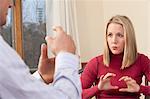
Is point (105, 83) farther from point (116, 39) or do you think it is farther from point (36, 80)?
point (36, 80)

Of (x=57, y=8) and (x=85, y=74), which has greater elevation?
(x=57, y=8)

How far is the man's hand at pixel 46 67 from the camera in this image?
3.02ft

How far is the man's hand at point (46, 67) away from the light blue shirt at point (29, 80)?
0.21 m

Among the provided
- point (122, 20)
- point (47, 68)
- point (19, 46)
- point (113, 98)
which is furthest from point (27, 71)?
point (19, 46)

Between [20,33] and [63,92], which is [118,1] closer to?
[20,33]

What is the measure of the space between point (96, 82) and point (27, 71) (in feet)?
4.94

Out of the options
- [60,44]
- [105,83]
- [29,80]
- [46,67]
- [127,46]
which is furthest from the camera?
[127,46]

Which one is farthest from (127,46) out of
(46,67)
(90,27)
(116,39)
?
(90,27)

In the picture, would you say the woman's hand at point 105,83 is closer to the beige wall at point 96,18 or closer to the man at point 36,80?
the man at point 36,80

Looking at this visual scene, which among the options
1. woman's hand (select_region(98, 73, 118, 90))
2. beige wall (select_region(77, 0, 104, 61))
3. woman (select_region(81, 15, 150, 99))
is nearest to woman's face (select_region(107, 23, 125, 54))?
woman (select_region(81, 15, 150, 99))

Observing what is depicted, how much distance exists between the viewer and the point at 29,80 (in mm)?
616

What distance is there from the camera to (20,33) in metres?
3.34

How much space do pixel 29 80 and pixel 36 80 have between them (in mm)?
25

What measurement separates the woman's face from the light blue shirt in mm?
1359
